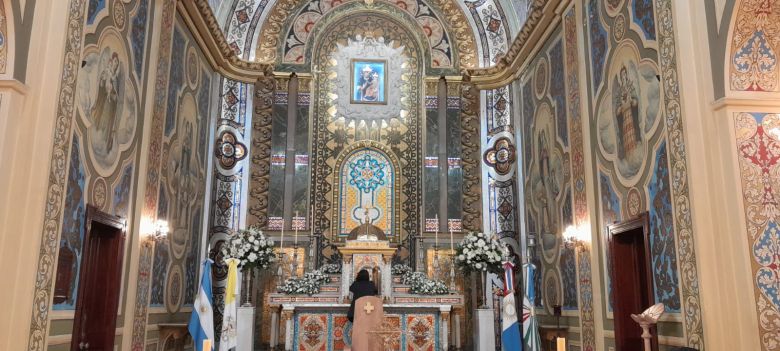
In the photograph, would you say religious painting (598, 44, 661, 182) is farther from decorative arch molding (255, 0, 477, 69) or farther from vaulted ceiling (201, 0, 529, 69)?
decorative arch molding (255, 0, 477, 69)

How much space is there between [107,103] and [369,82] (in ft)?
30.1

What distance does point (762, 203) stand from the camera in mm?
7863

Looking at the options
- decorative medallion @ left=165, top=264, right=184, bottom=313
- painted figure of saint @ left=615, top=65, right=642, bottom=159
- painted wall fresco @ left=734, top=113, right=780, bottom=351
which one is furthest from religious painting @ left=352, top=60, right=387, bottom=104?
painted wall fresco @ left=734, top=113, right=780, bottom=351

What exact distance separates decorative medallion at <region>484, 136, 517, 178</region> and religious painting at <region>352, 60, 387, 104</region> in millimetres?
3245

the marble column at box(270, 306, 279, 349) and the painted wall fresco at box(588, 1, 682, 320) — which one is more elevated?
the painted wall fresco at box(588, 1, 682, 320)

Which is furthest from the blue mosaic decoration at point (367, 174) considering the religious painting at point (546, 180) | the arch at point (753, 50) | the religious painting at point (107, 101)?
the arch at point (753, 50)

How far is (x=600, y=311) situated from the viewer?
11.1m

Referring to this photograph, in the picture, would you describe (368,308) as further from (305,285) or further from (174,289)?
(174,289)

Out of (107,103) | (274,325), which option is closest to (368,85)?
(274,325)

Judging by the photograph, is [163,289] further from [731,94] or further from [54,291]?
[731,94]

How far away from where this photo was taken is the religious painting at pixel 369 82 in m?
18.0

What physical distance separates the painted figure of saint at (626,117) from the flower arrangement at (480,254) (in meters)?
4.73

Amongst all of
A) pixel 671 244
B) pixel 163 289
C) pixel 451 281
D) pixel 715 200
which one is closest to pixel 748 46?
pixel 715 200

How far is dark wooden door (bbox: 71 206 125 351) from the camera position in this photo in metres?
9.73
